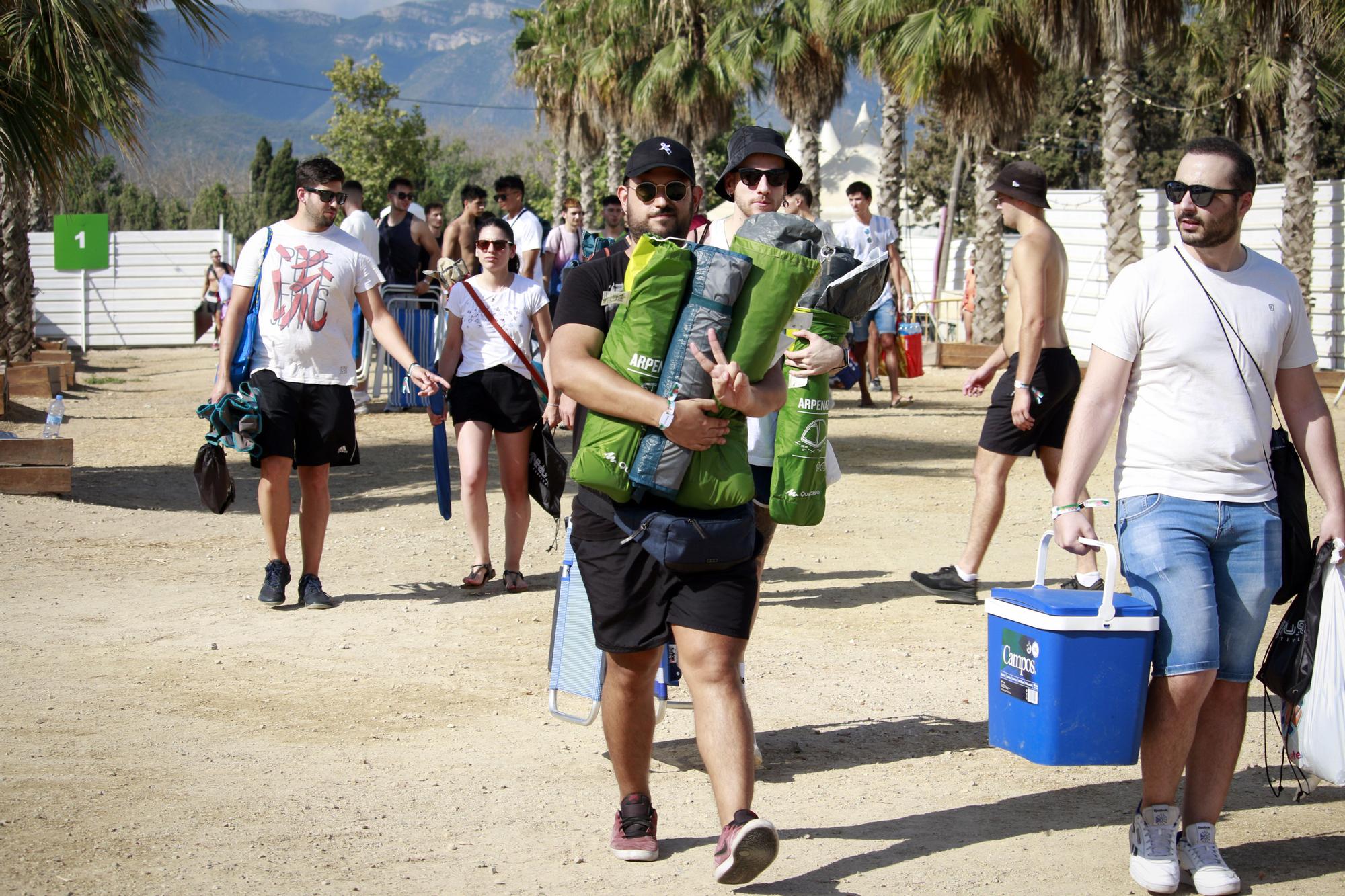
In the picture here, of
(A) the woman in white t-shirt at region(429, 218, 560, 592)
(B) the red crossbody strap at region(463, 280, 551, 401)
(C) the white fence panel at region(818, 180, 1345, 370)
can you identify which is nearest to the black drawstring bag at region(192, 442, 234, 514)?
(A) the woman in white t-shirt at region(429, 218, 560, 592)

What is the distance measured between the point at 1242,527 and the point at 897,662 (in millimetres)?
2513

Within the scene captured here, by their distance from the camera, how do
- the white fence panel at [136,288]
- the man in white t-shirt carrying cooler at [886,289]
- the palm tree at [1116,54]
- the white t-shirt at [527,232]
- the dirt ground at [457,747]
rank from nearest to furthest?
the dirt ground at [457,747] < the white t-shirt at [527,232] < the man in white t-shirt carrying cooler at [886,289] < the palm tree at [1116,54] < the white fence panel at [136,288]

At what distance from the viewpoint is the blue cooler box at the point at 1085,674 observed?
3.54 meters

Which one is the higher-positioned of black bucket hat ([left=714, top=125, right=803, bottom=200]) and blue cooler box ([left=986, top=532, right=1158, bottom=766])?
black bucket hat ([left=714, top=125, right=803, bottom=200])

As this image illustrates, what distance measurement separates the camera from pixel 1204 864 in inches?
146

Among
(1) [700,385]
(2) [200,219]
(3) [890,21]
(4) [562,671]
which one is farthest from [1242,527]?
(2) [200,219]

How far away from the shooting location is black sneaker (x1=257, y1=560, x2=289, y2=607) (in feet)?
22.7

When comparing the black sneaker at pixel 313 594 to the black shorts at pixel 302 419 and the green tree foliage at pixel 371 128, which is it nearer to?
the black shorts at pixel 302 419

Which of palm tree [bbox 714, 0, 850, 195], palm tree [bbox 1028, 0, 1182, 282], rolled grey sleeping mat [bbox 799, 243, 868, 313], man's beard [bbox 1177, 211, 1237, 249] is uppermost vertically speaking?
palm tree [bbox 714, 0, 850, 195]

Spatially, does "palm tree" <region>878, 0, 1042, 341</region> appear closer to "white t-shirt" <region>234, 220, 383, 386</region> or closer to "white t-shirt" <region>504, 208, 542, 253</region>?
"white t-shirt" <region>504, 208, 542, 253</region>

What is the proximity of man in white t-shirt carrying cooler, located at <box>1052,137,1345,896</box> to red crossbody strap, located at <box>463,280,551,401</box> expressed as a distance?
398 cm

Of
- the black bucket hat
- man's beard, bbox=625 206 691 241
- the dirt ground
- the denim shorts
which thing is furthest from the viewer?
the black bucket hat

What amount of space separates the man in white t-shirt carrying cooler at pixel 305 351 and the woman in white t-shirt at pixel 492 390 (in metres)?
0.44

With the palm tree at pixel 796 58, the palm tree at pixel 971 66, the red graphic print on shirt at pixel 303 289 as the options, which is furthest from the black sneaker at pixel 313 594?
the palm tree at pixel 796 58
